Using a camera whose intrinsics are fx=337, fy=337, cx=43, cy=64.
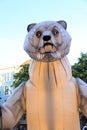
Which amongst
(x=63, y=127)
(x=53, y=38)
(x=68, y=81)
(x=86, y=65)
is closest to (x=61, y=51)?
(x=53, y=38)

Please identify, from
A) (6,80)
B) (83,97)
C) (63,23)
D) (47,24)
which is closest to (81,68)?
(83,97)

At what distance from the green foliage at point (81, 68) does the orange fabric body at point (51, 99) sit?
18.4 metres

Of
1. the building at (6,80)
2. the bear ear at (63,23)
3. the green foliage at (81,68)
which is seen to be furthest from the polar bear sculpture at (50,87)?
the building at (6,80)

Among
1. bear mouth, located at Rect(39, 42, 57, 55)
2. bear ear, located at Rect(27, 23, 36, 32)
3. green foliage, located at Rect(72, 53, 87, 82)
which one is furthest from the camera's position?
green foliage, located at Rect(72, 53, 87, 82)

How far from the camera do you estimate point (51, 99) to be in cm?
325

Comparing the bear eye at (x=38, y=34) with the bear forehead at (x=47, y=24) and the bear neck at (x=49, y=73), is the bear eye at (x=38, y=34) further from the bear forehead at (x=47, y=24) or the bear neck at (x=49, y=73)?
the bear neck at (x=49, y=73)

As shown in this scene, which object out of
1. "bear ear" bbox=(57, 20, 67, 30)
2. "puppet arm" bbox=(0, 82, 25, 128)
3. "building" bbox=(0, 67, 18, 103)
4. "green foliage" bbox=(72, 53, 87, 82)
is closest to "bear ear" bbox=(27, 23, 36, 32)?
"bear ear" bbox=(57, 20, 67, 30)

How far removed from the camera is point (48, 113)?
3227 mm

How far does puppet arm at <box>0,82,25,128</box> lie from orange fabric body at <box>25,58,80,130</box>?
20 cm

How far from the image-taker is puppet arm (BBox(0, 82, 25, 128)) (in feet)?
11.2

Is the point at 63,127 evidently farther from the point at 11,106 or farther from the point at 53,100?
the point at 11,106

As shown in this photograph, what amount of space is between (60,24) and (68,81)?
1.92 feet

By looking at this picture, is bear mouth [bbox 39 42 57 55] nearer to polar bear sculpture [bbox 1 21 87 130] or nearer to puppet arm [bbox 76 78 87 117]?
polar bear sculpture [bbox 1 21 87 130]

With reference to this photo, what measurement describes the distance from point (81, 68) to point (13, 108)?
1904 centimetres
